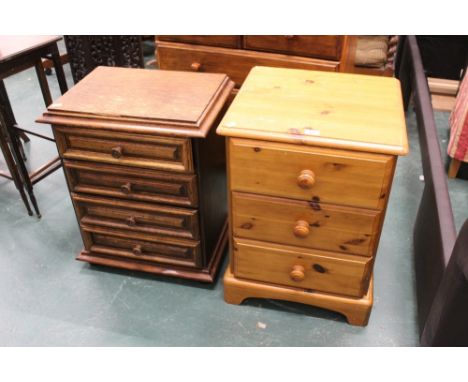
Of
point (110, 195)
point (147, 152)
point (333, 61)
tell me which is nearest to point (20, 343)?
point (110, 195)

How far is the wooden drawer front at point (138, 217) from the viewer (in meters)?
1.53

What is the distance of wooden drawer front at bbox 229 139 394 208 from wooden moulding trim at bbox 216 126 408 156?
0.02 metres

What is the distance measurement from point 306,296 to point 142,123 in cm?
79

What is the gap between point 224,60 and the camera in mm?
1757

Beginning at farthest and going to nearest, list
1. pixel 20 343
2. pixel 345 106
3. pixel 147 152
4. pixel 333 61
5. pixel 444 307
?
pixel 333 61 < pixel 20 343 < pixel 147 152 < pixel 345 106 < pixel 444 307

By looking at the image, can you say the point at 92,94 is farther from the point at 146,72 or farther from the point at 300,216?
the point at 300,216

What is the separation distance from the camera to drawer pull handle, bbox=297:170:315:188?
1.21 m

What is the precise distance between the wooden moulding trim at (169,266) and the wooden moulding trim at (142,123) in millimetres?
581

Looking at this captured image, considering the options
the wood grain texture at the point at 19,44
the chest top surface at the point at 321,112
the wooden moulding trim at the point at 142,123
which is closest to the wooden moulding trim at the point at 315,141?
the chest top surface at the point at 321,112

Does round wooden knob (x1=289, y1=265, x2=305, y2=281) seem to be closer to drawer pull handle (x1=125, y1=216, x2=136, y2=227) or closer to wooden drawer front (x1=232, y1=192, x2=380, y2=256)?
wooden drawer front (x1=232, y1=192, x2=380, y2=256)

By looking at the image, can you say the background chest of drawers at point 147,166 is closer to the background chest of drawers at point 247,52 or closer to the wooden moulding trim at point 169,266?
the wooden moulding trim at point 169,266

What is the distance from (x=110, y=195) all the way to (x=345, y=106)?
836 millimetres

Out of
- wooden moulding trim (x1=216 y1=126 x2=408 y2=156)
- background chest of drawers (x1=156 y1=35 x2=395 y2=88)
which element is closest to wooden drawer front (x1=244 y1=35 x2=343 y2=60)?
background chest of drawers (x1=156 y1=35 x2=395 y2=88)

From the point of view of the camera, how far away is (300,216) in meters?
1.33
